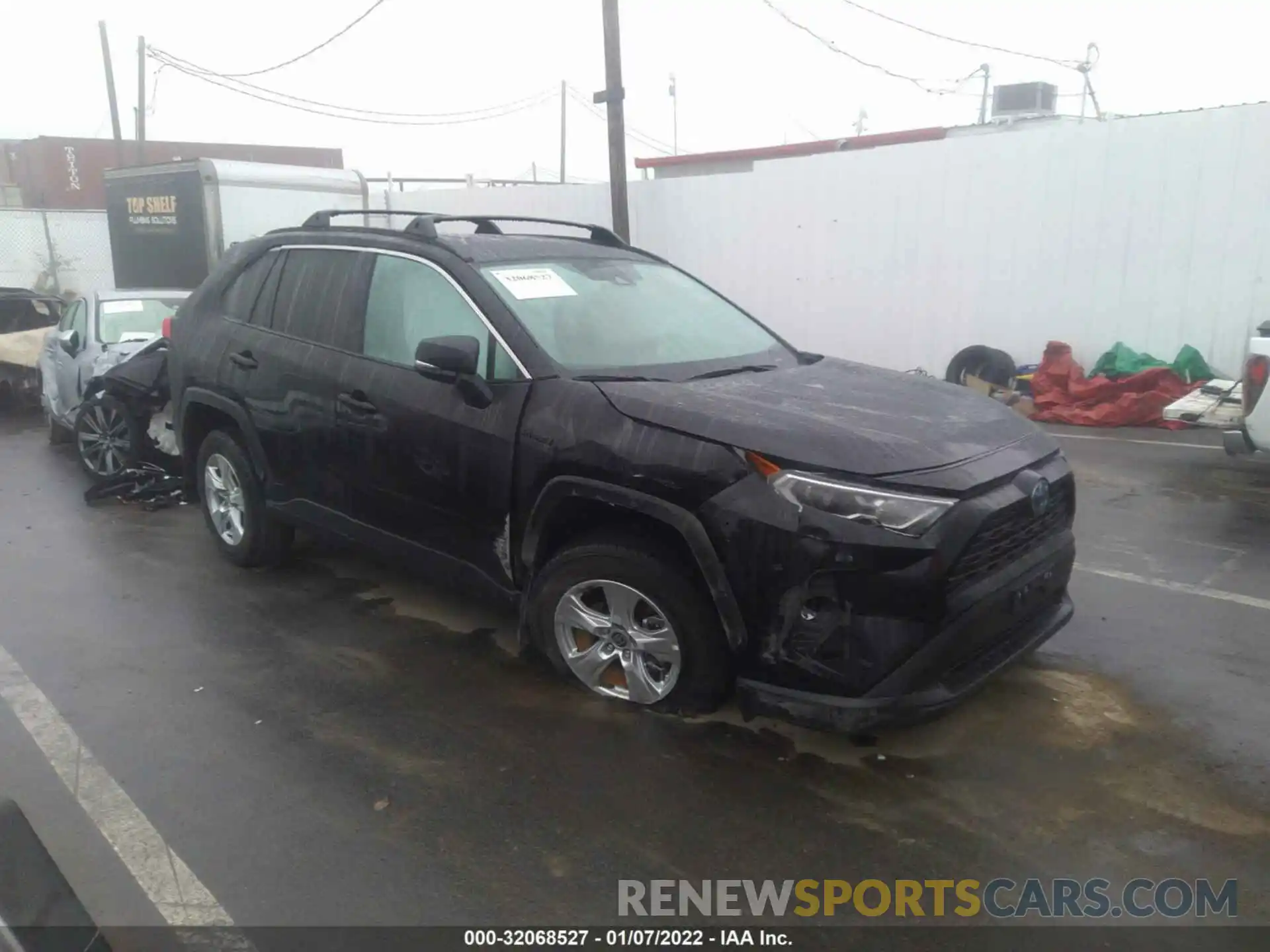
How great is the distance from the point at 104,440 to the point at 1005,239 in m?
9.14

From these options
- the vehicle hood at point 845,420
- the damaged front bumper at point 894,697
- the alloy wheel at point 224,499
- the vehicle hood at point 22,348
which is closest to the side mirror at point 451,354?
the vehicle hood at point 845,420

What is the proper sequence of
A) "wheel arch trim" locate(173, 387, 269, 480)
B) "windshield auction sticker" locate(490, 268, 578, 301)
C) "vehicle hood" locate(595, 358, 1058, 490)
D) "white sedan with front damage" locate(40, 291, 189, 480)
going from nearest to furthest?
"vehicle hood" locate(595, 358, 1058, 490), "windshield auction sticker" locate(490, 268, 578, 301), "wheel arch trim" locate(173, 387, 269, 480), "white sedan with front damage" locate(40, 291, 189, 480)

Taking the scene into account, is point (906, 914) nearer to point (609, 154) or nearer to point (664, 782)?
point (664, 782)

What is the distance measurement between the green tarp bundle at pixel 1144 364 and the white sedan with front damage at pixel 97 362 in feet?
29.2

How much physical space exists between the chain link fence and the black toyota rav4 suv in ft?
63.6

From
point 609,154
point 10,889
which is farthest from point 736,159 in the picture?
point 10,889

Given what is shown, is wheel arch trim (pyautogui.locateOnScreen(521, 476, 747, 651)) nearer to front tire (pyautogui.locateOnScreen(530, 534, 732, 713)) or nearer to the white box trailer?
front tire (pyautogui.locateOnScreen(530, 534, 732, 713))

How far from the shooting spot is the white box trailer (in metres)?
12.8

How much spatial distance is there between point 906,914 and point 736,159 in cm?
1858

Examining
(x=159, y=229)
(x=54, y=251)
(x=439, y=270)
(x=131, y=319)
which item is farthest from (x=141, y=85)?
(x=439, y=270)

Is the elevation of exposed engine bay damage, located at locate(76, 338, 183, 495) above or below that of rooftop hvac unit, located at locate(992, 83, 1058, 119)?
below

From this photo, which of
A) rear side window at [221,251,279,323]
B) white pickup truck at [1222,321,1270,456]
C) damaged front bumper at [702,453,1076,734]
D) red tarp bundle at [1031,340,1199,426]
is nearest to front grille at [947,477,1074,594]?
damaged front bumper at [702,453,1076,734]

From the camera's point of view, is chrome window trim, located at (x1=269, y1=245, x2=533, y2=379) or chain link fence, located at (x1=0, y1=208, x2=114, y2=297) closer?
chrome window trim, located at (x1=269, y1=245, x2=533, y2=379)

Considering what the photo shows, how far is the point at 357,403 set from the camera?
4.44 m
